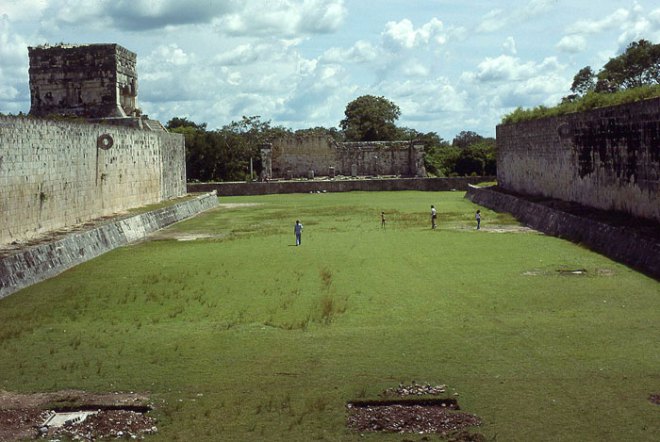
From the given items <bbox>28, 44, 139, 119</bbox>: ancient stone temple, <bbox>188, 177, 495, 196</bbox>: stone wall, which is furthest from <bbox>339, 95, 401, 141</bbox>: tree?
<bbox>28, 44, 139, 119</bbox>: ancient stone temple

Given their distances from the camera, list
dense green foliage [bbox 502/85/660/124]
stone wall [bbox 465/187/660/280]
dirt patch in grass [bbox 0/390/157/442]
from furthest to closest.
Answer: dense green foliage [bbox 502/85/660/124], stone wall [bbox 465/187/660/280], dirt patch in grass [bbox 0/390/157/442]

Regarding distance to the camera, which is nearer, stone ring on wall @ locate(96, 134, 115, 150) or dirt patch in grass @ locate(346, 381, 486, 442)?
dirt patch in grass @ locate(346, 381, 486, 442)

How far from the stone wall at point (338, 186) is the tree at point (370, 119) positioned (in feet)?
93.1

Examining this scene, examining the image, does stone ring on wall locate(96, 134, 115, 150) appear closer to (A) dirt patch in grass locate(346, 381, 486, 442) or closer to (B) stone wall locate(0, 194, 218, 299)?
(B) stone wall locate(0, 194, 218, 299)

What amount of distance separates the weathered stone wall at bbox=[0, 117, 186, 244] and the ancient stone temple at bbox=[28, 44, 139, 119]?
2.00 metres

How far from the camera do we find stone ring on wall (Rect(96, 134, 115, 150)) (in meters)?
20.3

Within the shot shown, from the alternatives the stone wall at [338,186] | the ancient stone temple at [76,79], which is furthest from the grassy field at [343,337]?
the stone wall at [338,186]

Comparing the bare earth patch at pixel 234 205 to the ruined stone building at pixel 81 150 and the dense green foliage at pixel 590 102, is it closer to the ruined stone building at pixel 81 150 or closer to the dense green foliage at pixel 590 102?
the ruined stone building at pixel 81 150

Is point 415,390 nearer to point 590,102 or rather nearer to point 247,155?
point 590,102

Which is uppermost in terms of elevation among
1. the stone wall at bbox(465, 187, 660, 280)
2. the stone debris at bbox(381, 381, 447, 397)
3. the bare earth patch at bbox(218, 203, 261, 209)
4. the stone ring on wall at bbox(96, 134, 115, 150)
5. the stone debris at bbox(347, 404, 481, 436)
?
the stone ring on wall at bbox(96, 134, 115, 150)

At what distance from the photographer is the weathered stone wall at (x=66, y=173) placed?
1460 cm

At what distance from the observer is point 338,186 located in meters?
38.2

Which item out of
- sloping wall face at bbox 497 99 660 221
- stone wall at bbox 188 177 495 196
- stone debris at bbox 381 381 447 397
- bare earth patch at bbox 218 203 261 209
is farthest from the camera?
stone wall at bbox 188 177 495 196

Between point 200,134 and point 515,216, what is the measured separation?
1078 inches
